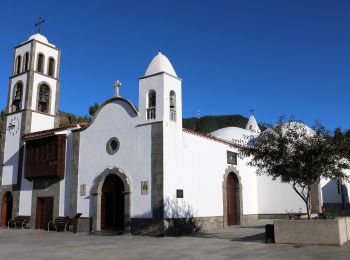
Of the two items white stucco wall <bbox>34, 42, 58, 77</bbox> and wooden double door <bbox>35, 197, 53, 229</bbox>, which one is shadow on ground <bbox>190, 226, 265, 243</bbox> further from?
white stucco wall <bbox>34, 42, 58, 77</bbox>

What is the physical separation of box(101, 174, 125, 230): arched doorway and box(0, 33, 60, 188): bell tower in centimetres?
747

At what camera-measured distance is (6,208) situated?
982 inches

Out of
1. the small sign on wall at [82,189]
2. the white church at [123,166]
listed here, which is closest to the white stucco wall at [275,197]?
the white church at [123,166]

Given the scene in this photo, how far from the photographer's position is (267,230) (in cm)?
1393

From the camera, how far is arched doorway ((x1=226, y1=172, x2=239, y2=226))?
2329 centimetres

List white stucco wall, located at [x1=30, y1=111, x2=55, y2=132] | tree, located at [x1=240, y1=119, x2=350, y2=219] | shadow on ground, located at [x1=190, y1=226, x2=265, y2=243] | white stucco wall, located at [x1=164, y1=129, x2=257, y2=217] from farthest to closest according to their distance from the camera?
white stucco wall, located at [x1=30, y1=111, x2=55, y2=132] < white stucco wall, located at [x1=164, y1=129, x2=257, y2=217] < shadow on ground, located at [x1=190, y1=226, x2=265, y2=243] < tree, located at [x1=240, y1=119, x2=350, y2=219]

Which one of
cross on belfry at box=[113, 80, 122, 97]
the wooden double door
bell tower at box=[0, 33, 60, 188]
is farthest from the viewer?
bell tower at box=[0, 33, 60, 188]

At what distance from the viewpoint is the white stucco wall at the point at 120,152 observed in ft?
60.0

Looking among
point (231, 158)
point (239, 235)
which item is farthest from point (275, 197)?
point (239, 235)

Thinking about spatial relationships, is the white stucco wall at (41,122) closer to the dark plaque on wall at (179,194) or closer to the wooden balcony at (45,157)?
the wooden balcony at (45,157)

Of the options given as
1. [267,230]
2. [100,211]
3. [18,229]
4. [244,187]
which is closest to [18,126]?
[18,229]

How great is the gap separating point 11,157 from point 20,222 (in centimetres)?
457

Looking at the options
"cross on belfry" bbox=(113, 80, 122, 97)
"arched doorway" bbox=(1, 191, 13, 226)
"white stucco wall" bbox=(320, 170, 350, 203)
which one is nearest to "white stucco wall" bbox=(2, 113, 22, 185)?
"arched doorway" bbox=(1, 191, 13, 226)

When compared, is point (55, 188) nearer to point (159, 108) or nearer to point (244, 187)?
point (159, 108)
